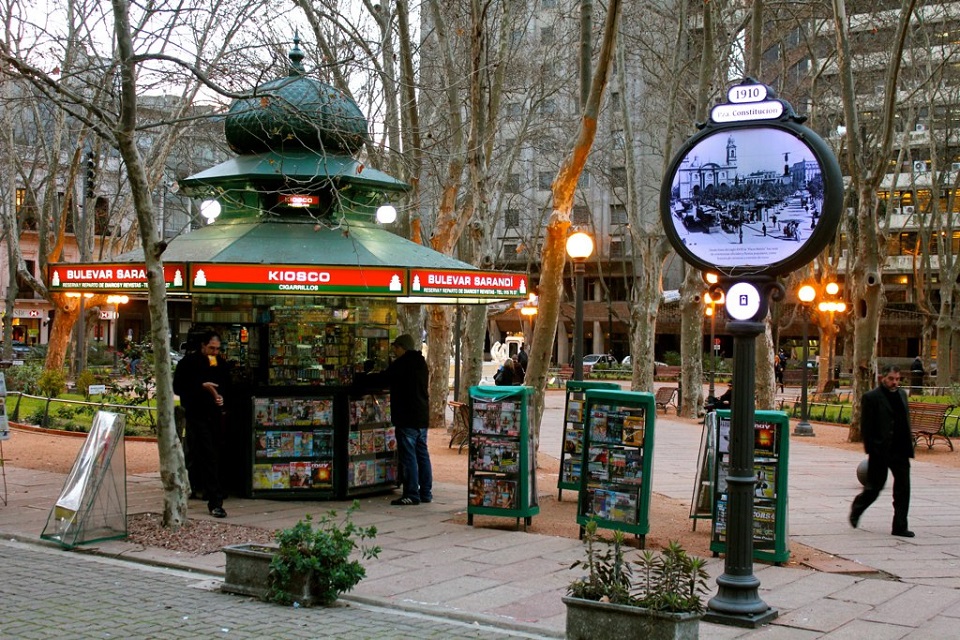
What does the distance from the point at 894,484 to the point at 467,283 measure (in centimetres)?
493

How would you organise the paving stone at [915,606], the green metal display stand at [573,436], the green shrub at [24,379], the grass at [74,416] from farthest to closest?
the green shrub at [24,379], the grass at [74,416], the green metal display stand at [573,436], the paving stone at [915,606]

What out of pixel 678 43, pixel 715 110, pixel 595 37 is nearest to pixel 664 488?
pixel 715 110

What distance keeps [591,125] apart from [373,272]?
350cm

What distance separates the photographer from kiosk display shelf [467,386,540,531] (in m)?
10.4

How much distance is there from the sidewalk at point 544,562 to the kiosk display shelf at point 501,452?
0.93 feet

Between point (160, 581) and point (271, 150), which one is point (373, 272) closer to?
point (271, 150)

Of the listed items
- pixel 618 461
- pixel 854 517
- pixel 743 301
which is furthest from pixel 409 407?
pixel 743 301

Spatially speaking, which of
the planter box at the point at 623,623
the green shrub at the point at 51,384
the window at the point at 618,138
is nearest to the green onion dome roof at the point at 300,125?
the planter box at the point at 623,623

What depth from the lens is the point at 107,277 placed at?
1155 centimetres

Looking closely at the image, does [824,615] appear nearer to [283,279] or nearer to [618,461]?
[618,461]

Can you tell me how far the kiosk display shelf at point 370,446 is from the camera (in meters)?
12.1

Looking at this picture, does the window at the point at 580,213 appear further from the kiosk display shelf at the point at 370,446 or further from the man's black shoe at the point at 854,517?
the man's black shoe at the point at 854,517

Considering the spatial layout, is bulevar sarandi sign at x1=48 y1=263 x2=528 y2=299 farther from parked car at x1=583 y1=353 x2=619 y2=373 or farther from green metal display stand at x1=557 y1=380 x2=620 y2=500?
parked car at x1=583 y1=353 x2=619 y2=373

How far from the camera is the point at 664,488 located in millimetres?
14352
